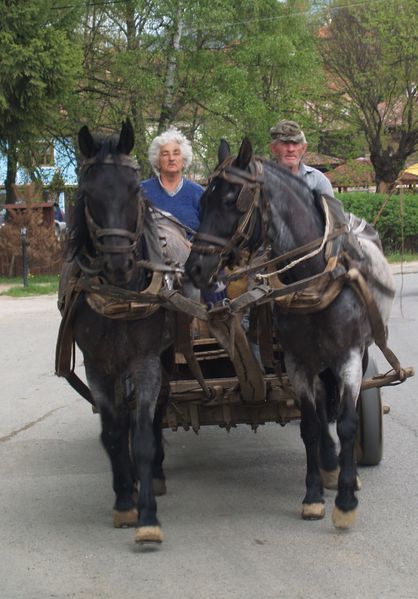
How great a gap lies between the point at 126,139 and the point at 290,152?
182 cm

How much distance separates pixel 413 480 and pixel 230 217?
2.39 m

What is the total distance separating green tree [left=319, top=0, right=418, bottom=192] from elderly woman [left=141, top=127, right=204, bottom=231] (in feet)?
93.4

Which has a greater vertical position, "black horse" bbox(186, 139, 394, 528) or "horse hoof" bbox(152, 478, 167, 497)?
"black horse" bbox(186, 139, 394, 528)

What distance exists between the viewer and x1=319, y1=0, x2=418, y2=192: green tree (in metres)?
33.9

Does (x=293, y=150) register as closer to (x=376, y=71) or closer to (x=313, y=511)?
(x=313, y=511)

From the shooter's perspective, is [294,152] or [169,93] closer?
[294,152]

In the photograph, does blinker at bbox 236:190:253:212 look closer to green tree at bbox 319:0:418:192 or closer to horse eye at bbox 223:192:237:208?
horse eye at bbox 223:192:237:208

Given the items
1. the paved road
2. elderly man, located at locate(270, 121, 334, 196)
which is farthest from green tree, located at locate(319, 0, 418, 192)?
elderly man, located at locate(270, 121, 334, 196)

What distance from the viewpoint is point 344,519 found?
17.8 ft

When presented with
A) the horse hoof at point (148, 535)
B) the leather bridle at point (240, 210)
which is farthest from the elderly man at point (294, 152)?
the horse hoof at point (148, 535)

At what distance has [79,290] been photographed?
219 inches

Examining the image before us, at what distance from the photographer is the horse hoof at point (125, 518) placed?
223 inches

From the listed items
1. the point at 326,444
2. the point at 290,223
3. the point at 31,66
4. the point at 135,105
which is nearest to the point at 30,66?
the point at 31,66

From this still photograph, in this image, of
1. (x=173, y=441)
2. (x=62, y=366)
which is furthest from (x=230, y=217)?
(x=173, y=441)
